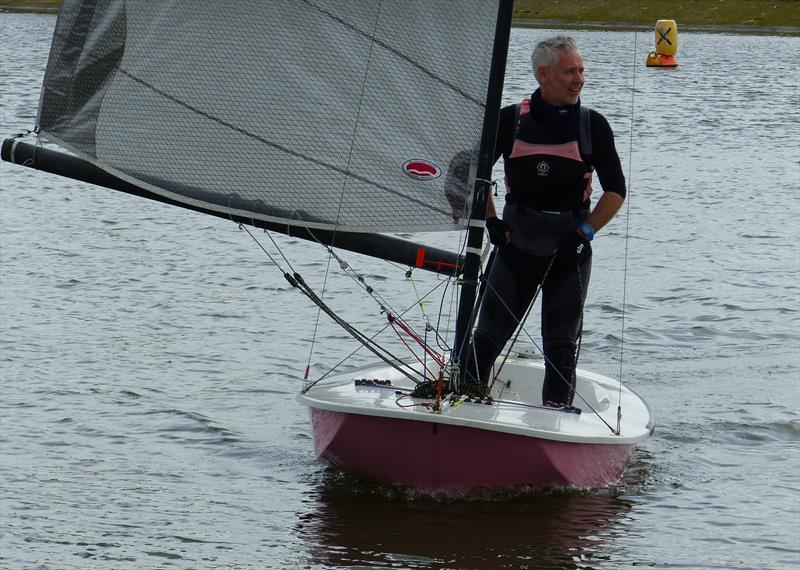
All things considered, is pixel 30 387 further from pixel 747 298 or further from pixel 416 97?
pixel 747 298

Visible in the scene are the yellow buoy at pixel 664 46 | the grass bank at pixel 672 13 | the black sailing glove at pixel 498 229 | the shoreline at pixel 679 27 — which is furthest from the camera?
the grass bank at pixel 672 13

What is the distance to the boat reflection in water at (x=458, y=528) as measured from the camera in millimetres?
6387

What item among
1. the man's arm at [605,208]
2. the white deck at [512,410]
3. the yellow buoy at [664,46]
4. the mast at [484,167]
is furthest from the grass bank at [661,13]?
the mast at [484,167]

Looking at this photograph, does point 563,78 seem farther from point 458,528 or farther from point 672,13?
point 672,13

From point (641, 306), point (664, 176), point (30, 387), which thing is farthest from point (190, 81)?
point (664, 176)

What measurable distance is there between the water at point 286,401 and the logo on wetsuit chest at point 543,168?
1.59 metres

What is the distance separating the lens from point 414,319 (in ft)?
38.3

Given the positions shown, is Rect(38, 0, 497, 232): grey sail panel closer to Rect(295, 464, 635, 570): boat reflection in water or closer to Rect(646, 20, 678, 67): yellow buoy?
Rect(295, 464, 635, 570): boat reflection in water

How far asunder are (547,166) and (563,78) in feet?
1.41

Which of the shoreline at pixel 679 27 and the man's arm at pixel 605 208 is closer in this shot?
the man's arm at pixel 605 208

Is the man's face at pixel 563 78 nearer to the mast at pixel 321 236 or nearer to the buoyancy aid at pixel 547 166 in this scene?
the buoyancy aid at pixel 547 166

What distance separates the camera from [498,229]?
6.79 m

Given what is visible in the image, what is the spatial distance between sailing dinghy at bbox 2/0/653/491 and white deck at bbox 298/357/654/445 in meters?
0.02

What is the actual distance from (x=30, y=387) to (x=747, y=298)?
661 centimetres
